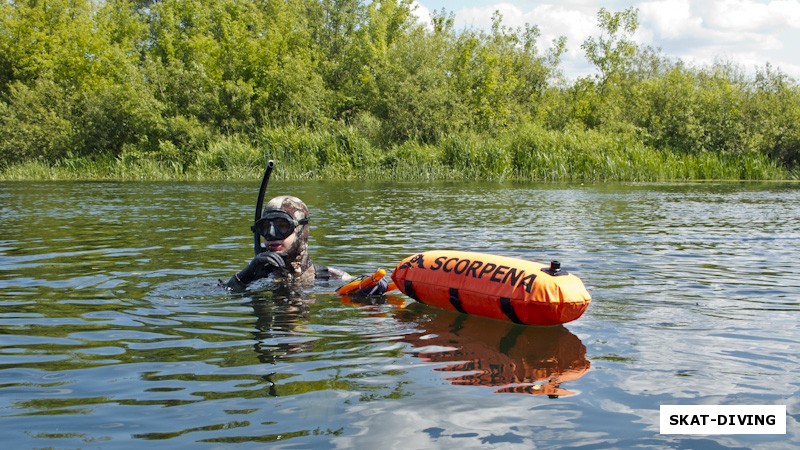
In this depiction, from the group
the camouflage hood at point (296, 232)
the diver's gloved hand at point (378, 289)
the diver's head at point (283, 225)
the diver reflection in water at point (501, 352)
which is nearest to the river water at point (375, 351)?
the diver reflection in water at point (501, 352)

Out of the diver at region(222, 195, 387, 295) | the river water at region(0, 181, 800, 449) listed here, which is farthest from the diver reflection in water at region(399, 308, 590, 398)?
the diver at region(222, 195, 387, 295)

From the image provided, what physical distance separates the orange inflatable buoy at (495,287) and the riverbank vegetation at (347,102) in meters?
29.2

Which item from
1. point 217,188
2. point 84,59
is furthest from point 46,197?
point 84,59

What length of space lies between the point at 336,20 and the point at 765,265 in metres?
57.7

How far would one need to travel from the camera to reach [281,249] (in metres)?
8.80

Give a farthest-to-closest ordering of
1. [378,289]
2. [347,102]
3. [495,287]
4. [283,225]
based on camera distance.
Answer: [347,102] → [283,225] → [378,289] → [495,287]

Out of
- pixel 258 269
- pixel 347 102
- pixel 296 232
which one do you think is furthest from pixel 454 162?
pixel 258 269

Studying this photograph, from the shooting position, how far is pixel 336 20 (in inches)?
2584

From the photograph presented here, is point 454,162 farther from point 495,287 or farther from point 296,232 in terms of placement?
point 495,287

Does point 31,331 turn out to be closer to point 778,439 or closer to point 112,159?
point 778,439

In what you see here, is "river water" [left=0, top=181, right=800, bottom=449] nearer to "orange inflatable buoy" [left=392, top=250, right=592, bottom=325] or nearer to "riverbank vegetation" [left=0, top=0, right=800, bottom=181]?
"orange inflatable buoy" [left=392, top=250, right=592, bottom=325]

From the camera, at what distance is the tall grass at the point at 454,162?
37250 millimetres

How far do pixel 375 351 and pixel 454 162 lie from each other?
3293 cm

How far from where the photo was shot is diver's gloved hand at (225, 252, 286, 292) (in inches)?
332
